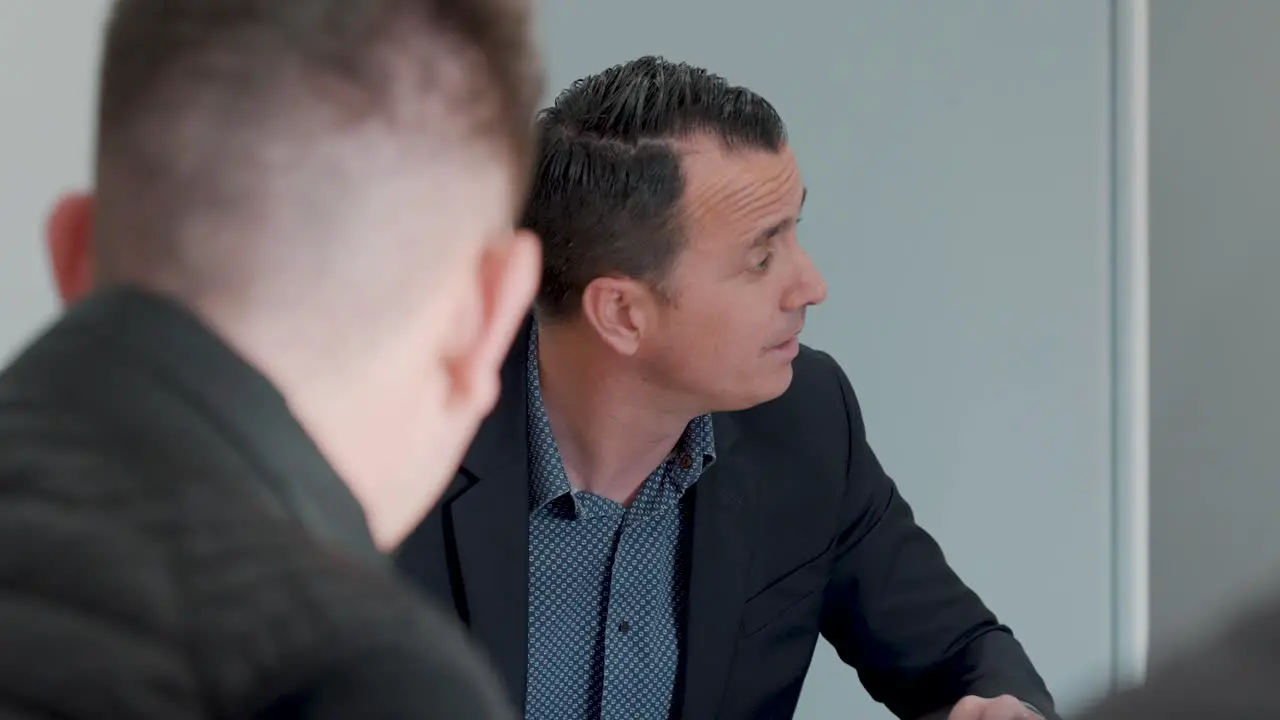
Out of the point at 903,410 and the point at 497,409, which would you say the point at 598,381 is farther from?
the point at 903,410

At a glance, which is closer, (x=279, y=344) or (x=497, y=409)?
(x=279, y=344)

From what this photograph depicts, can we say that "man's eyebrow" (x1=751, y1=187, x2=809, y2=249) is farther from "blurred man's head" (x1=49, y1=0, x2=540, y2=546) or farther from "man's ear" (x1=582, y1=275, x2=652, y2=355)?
"blurred man's head" (x1=49, y1=0, x2=540, y2=546)

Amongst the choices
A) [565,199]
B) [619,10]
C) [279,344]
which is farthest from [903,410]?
[279,344]

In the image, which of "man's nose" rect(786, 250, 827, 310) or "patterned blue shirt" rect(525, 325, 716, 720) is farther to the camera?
"man's nose" rect(786, 250, 827, 310)

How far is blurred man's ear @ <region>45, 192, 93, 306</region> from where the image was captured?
680mm

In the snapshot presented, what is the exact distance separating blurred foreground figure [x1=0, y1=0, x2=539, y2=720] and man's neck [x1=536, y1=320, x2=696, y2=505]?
3.40 ft

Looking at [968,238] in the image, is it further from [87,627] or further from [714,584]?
[87,627]

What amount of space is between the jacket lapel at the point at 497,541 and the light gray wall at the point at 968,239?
3.40ft

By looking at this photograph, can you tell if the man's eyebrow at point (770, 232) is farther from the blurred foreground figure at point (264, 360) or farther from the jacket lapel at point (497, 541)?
the blurred foreground figure at point (264, 360)

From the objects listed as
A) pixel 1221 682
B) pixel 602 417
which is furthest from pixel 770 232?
pixel 1221 682

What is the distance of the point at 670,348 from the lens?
185cm

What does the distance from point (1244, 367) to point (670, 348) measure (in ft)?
3.56

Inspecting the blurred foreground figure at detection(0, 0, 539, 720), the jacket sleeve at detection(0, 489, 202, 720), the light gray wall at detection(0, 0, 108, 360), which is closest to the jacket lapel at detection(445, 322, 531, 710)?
the light gray wall at detection(0, 0, 108, 360)

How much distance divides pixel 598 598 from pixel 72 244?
109 cm
